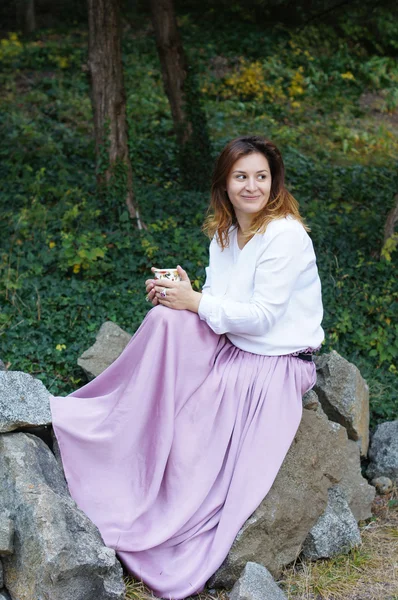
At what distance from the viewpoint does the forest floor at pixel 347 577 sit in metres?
2.99

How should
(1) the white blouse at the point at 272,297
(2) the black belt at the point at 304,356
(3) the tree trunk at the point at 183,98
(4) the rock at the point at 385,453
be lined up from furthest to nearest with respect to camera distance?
(3) the tree trunk at the point at 183,98, (4) the rock at the point at 385,453, (2) the black belt at the point at 304,356, (1) the white blouse at the point at 272,297

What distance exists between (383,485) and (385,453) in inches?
7.7

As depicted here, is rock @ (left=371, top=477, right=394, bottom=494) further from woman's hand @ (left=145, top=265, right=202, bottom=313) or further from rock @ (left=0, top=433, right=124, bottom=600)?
rock @ (left=0, top=433, right=124, bottom=600)

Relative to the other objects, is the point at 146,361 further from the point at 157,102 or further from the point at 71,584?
the point at 157,102

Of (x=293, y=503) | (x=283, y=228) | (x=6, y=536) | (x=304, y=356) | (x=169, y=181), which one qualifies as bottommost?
(x=293, y=503)

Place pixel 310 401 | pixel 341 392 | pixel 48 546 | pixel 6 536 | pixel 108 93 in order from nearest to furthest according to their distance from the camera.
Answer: pixel 48 546 → pixel 6 536 → pixel 310 401 → pixel 341 392 → pixel 108 93

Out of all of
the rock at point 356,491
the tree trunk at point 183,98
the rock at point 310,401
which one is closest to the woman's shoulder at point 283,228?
the rock at point 310,401

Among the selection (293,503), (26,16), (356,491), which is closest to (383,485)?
(356,491)

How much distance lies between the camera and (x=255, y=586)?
2.69 meters

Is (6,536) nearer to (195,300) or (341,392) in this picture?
(195,300)

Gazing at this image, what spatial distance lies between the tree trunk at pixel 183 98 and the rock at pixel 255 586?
16.4ft

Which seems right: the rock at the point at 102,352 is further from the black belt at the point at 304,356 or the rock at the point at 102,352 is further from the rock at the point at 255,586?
the rock at the point at 255,586

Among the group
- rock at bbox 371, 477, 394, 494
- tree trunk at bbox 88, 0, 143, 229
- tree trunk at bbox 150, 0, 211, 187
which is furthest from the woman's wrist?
tree trunk at bbox 150, 0, 211, 187

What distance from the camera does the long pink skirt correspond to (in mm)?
2979
